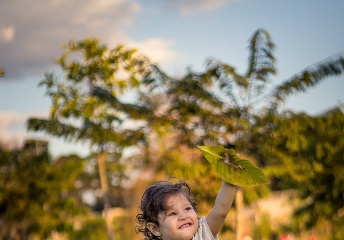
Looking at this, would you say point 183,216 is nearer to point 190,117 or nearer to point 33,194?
point 190,117

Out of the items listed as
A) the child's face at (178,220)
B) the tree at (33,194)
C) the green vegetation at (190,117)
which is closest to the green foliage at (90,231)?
the tree at (33,194)

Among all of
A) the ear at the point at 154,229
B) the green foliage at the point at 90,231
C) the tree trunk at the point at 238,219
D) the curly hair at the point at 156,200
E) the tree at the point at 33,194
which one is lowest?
the ear at the point at 154,229

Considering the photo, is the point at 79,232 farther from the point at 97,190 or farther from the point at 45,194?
the point at 97,190

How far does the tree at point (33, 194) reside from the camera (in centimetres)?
1351

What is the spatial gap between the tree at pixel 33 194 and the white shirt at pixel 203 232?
1124 cm

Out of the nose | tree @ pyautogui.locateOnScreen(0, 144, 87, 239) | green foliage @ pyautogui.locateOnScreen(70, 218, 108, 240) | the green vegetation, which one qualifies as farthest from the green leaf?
green foliage @ pyautogui.locateOnScreen(70, 218, 108, 240)

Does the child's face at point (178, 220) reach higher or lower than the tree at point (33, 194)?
lower

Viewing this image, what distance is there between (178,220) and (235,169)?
32 centimetres

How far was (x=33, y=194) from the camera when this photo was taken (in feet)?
45.7

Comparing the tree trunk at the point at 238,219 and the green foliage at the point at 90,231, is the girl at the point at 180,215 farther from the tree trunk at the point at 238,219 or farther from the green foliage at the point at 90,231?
the green foliage at the point at 90,231

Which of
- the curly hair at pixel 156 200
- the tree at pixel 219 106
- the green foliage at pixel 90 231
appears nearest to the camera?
the curly hair at pixel 156 200

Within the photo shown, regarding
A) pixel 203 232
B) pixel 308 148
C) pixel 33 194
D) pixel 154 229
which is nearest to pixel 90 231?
pixel 33 194

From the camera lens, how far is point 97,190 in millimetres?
38562

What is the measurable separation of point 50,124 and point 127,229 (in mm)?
13611
